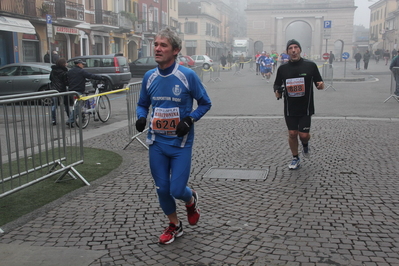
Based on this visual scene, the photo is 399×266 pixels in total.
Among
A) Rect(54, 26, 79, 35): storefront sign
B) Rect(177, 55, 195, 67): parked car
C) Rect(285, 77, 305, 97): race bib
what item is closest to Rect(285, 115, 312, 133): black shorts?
Rect(285, 77, 305, 97): race bib

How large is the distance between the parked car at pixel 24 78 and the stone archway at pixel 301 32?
81.9 m

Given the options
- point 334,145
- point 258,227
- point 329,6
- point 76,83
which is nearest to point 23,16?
point 76,83

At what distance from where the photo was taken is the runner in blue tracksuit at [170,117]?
4.01 metres

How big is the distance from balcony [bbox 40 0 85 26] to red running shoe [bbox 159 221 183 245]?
27.1 m

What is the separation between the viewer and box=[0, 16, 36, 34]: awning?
23425 millimetres

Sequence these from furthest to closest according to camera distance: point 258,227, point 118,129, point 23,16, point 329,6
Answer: point 329,6 < point 23,16 < point 118,129 < point 258,227

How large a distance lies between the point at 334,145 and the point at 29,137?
545 cm

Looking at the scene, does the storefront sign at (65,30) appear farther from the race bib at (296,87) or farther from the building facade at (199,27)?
the building facade at (199,27)

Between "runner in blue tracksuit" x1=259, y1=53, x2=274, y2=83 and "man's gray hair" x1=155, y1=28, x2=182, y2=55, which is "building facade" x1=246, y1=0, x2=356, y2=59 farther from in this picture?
"man's gray hair" x1=155, y1=28, x2=182, y2=55

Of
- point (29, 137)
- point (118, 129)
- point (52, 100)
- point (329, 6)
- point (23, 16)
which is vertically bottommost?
point (118, 129)

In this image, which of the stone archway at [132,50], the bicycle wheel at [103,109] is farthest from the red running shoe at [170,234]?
the stone archway at [132,50]

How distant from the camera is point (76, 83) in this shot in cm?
1184

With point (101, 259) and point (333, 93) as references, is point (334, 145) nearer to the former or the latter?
point (101, 259)

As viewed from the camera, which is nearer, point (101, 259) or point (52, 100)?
point (101, 259)
